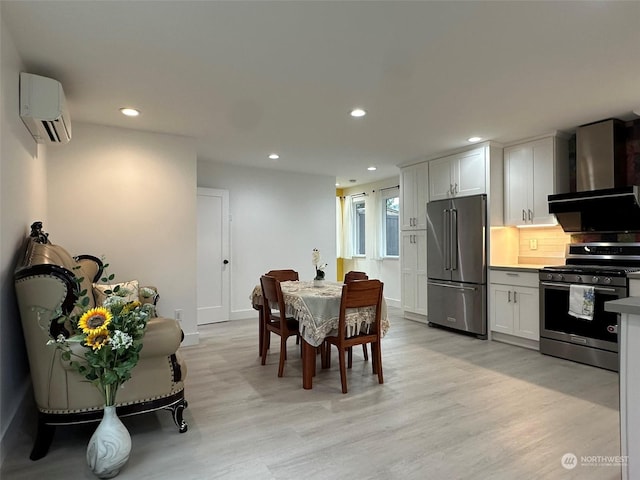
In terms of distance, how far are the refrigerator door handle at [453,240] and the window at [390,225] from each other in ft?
7.42

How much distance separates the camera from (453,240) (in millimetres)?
4879

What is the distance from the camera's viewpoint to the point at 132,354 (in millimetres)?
1899

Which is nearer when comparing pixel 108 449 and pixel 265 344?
pixel 108 449

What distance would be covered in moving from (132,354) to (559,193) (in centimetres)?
451

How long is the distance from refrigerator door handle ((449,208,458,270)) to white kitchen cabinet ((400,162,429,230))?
23.3 inches

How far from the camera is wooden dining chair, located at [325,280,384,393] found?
9.59 ft

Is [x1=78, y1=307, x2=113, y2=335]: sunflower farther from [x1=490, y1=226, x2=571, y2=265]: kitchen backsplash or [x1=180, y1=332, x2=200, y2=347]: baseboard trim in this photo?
[x1=490, y1=226, x2=571, y2=265]: kitchen backsplash

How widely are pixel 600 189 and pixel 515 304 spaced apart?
1.49m

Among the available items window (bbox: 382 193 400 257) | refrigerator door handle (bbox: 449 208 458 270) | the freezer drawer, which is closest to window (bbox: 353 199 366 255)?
window (bbox: 382 193 400 257)

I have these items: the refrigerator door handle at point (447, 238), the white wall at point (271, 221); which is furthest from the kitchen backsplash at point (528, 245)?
the white wall at point (271, 221)

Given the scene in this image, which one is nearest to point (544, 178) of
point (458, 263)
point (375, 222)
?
point (458, 263)

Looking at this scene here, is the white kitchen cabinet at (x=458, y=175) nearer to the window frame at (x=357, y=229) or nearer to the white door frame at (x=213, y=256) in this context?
the window frame at (x=357, y=229)
